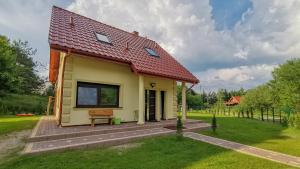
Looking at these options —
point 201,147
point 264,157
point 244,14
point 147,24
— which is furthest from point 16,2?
point 244,14

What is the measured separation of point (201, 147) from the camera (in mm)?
6090

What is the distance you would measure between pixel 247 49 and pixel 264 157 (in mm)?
13486

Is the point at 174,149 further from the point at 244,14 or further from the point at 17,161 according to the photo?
the point at 244,14

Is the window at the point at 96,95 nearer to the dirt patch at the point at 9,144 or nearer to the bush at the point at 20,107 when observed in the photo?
the dirt patch at the point at 9,144

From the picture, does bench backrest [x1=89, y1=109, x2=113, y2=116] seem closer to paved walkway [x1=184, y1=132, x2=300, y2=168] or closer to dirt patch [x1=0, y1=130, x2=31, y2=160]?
dirt patch [x1=0, y1=130, x2=31, y2=160]

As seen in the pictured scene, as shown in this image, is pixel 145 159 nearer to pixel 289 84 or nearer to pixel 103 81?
pixel 103 81

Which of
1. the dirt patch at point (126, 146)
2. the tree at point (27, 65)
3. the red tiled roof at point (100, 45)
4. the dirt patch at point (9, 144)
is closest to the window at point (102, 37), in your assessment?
the red tiled roof at point (100, 45)

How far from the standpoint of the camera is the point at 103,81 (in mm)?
8992

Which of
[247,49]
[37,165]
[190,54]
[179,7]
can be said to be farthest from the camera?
[247,49]

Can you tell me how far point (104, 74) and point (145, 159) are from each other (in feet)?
17.5

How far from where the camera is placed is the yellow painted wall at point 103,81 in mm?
8023

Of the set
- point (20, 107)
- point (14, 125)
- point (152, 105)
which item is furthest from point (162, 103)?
point (20, 107)

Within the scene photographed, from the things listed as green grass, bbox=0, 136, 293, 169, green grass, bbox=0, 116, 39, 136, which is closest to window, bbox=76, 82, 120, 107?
green grass, bbox=0, 116, 39, 136

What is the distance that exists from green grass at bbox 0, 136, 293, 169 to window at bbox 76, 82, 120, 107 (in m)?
3.53
